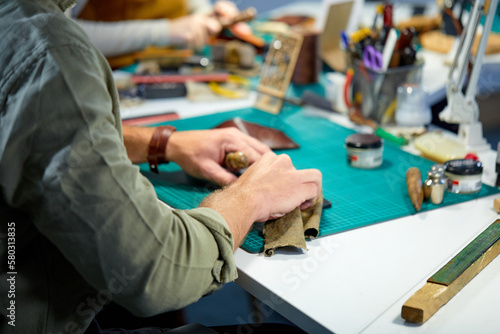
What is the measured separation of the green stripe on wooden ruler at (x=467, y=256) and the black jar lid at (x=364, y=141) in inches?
14.3

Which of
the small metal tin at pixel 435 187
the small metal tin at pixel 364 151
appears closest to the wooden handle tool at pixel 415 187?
the small metal tin at pixel 435 187

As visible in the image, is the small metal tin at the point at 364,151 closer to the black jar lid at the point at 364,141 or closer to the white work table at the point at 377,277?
the black jar lid at the point at 364,141

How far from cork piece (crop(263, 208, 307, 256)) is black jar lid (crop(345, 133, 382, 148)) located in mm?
340

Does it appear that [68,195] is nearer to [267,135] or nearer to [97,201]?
[97,201]

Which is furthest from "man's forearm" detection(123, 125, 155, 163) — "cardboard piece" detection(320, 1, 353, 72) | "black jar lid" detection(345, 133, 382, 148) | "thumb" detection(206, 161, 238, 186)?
"cardboard piece" detection(320, 1, 353, 72)

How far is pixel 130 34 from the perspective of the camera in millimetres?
2383

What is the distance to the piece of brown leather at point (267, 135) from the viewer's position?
1.48m

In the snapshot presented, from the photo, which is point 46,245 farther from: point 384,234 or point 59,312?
point 384,234

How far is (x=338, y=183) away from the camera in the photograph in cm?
128

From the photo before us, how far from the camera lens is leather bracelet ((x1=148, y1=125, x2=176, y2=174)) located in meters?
1.33

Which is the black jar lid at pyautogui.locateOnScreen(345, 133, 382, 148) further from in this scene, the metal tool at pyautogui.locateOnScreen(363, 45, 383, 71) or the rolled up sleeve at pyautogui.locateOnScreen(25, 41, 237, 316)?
the rolled up sleeve at pyautogui.locateOnScreen(25, 41, 237, 316)

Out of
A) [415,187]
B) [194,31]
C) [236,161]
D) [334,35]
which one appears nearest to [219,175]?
[236,161]

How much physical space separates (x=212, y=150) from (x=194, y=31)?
127cm

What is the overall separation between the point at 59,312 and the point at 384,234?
0.60 meters
